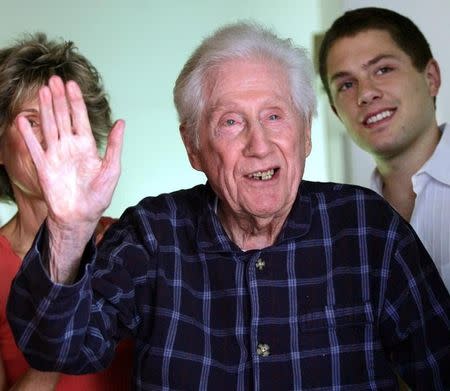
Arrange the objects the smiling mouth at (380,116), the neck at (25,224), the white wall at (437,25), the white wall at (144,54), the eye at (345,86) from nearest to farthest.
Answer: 1. the neck at (25,224)
2. the smiling mouth at (380,116)
3. the eye at (345,86)
4. the white wall at (437,25)
5. the white wall at (144,54)

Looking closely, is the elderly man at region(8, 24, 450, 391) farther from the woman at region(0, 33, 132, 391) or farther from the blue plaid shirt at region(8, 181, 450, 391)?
the woman at region(0, 33, 132, 391)

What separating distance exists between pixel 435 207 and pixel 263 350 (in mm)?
755

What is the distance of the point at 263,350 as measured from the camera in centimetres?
123

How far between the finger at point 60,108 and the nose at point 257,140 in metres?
0.41

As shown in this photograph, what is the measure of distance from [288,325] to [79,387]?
555 mm

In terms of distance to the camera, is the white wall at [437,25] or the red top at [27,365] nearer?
the red top at [27,365]

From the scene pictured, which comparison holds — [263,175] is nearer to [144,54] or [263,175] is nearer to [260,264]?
[260,264]

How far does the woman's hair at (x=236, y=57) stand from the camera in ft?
4.35

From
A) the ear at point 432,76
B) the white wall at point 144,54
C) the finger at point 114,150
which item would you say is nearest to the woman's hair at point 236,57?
the finger at point 114,150

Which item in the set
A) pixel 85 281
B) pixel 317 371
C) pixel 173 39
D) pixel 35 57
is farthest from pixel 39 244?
pixel 173 39

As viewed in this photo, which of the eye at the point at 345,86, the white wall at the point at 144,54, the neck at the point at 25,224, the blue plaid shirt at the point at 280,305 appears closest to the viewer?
the blue plaid shirt at the point at 280,305

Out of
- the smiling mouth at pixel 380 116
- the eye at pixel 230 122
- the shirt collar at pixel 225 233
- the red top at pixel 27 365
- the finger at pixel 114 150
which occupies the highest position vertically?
the finger at pixel 114 150

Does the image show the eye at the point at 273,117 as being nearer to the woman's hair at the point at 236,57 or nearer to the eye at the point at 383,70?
the woman's hair at the point at 236,57

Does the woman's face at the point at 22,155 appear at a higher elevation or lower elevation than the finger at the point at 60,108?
lower
